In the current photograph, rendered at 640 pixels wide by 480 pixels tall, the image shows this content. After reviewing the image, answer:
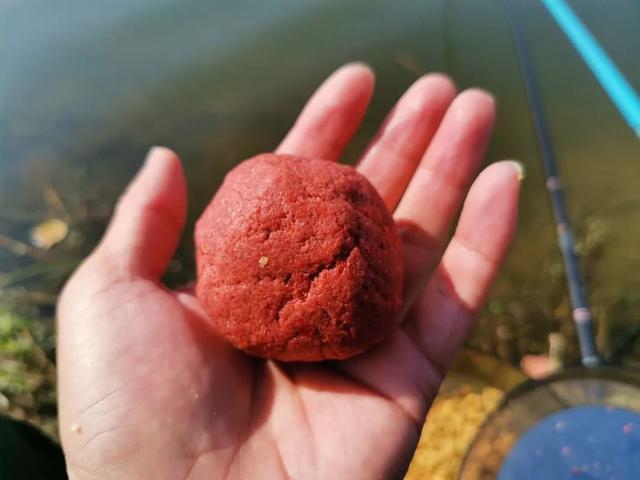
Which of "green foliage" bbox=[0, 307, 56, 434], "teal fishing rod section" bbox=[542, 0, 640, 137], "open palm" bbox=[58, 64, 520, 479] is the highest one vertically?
"teal fishing rod section" bbox=[542, 0, 640, 137]

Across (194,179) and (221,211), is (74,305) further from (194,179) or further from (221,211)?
(194,179)

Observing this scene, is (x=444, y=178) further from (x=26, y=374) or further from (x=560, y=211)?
(x=26, y=374)

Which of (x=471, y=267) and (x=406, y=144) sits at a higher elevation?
(x=406, y=144)

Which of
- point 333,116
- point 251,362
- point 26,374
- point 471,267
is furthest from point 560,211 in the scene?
point 26,374

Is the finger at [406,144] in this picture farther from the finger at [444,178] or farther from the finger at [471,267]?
the finger at [471,267]

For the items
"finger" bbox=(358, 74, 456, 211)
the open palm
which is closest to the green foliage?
the open palm

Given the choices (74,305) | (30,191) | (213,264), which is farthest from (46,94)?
(213,264)

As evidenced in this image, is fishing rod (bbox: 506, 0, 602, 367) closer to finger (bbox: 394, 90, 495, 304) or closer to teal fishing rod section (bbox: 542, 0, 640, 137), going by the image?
teal fishing rod section (bbox: 542, 0, 640, 137)
